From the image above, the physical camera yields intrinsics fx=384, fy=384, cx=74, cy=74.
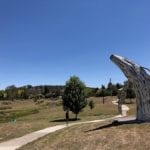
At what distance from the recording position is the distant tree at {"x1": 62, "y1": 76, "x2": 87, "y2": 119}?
60625 mm

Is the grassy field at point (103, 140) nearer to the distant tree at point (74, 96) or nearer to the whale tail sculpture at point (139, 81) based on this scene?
the whale tail sculpture at point (139, 81)

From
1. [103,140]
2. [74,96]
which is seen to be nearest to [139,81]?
[103,140]

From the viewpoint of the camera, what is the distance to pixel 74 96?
199 feet

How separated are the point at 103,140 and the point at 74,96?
107 ft

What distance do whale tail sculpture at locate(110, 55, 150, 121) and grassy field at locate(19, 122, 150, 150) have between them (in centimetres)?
316

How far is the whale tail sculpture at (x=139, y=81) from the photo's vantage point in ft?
111

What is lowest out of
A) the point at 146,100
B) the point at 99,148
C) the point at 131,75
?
the point at 99,148

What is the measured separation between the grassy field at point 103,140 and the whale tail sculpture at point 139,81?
3.16m

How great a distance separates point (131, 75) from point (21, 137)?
1174 cm

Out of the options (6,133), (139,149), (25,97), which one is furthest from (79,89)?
(25,97)

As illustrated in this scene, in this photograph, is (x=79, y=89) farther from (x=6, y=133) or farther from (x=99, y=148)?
(x=99, y=148)

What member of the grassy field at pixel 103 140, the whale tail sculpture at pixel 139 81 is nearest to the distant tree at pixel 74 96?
the whale tail sculpture at pixel 139 81

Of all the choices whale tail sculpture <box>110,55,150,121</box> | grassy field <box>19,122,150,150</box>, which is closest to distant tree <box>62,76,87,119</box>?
whale tail sculpture <box>110,55,150,121</box>

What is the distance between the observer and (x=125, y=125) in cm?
3161
